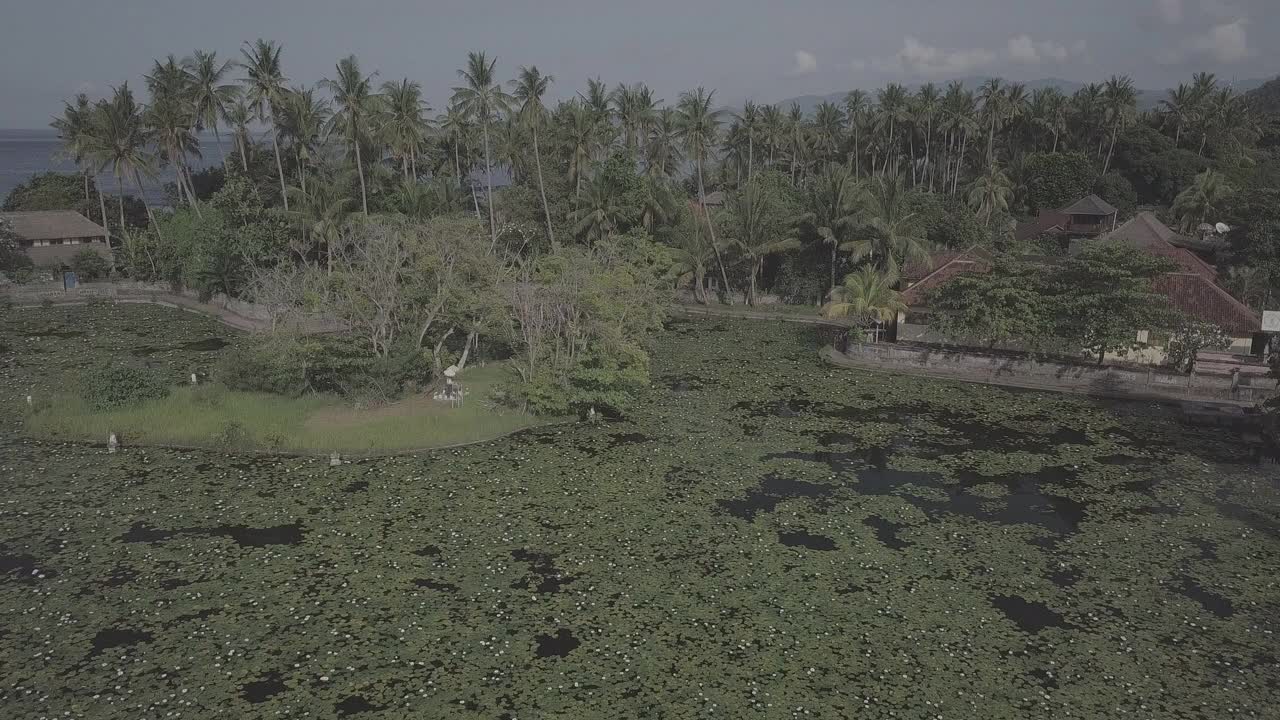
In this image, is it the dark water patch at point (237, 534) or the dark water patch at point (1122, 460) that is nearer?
the dark water patch at point (237, 534)

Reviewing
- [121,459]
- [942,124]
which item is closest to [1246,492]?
[121,459]

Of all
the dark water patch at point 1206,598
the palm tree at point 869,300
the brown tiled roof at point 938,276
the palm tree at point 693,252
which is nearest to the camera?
the dark water patch at point 1206,598

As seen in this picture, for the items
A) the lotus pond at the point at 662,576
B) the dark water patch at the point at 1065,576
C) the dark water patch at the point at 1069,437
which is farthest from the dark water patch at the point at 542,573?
the dark water patch at the point at 1069,437

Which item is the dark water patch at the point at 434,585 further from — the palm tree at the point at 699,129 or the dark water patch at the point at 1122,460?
the palm tree at the point at 699,129

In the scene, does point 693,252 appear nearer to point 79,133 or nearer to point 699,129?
point 699,129

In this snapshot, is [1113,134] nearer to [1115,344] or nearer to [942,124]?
[942,124]

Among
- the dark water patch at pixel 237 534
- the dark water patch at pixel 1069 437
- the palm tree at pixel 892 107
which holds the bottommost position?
the dark water patch at pixel 237 534
